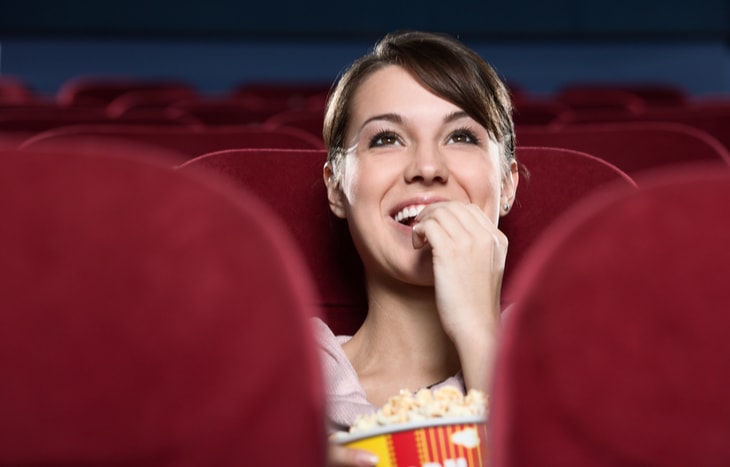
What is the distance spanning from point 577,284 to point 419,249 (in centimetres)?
49

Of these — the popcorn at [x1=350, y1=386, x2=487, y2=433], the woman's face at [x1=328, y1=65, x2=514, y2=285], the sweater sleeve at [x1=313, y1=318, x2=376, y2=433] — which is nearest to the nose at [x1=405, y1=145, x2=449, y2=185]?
the woman's face at [x1=328, y1=65, x2=514, y2=285]

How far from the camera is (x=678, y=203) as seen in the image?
35 centimetres

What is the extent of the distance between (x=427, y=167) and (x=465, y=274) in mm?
102

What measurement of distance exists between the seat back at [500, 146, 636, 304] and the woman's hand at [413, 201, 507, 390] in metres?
0.16

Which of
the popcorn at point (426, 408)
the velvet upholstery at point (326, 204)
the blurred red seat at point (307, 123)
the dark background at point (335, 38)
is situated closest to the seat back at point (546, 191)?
the velvet upholstery at point (326, 204)

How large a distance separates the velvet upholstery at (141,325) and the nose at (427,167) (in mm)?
495

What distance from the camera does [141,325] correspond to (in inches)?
13.8

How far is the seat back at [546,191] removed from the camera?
964 mm

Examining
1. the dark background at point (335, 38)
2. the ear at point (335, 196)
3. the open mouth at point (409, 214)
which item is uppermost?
the dark background at point (335, 38)

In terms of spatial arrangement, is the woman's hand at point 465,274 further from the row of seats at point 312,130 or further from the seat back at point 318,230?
the row of seats at point 312,130

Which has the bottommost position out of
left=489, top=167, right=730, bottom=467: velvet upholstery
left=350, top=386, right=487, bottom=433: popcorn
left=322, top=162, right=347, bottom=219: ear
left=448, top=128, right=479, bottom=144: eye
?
left=489, top=167, right=730, bottom=467: velvet upholstery

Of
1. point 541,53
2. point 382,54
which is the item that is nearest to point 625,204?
point 382,54

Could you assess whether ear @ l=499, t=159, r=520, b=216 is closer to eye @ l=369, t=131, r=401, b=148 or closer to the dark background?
eye @ l=369, t=131, r=401, b=148

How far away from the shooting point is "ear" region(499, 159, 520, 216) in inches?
36.2
